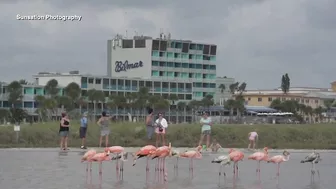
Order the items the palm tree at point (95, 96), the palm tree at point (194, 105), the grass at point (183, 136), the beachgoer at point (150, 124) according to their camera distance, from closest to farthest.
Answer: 1. the beachgoer at point (150, 124)
2. the grass at point (183, 136)
3. the palm tree at point (95, 96)
4. the palm tree at point (194, 105)

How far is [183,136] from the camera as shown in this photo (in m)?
37.2

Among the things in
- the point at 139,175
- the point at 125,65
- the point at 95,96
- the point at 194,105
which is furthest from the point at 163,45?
the point at 139,175

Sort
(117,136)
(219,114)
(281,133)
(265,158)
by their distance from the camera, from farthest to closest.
A: 1. (219,114)
2. (281,133)
3. (117,136)
4. (265,158)

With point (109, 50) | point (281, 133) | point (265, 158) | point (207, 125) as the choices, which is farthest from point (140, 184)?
point (109, 50)

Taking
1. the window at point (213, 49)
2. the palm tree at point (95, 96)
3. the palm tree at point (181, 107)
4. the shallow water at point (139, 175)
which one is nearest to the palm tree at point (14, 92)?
the palm tree at point (95, 96)

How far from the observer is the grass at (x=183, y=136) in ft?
113

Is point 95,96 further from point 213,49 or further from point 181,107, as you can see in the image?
point 213,49

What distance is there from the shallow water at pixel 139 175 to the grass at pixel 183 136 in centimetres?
812

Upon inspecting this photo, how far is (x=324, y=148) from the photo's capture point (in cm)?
3672

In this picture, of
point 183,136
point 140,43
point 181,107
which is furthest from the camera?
point 140,43

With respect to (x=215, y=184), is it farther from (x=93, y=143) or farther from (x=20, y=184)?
(x=93, y=143)

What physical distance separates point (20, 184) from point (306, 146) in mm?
23297

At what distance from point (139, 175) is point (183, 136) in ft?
58.9

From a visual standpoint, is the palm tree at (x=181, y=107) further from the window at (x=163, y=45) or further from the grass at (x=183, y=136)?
the grass at (x=183, y=136)
